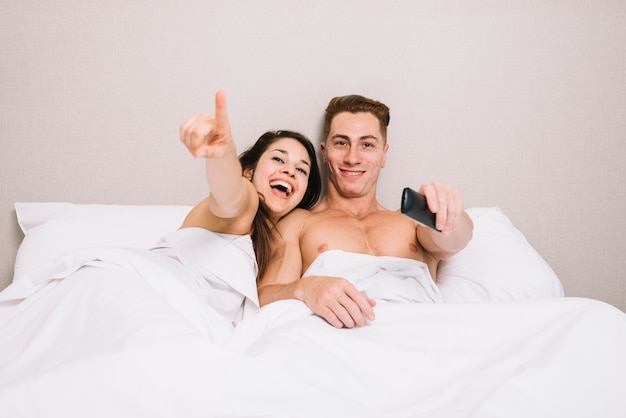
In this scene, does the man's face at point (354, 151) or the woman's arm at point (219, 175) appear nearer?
the woman's arm at point (219, 175)

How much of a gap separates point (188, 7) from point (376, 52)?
72 cm

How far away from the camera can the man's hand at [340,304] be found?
3.39ft

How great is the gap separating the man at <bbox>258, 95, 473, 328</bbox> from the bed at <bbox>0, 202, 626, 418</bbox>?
11.6 inches

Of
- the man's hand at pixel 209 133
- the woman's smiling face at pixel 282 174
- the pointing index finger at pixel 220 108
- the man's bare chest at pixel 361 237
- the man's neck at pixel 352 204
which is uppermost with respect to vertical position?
the pointing index finger at pixel 220 108

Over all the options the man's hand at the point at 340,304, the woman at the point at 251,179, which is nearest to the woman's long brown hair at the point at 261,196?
the woman at the point at 251,179

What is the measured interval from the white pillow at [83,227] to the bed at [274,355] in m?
0.41

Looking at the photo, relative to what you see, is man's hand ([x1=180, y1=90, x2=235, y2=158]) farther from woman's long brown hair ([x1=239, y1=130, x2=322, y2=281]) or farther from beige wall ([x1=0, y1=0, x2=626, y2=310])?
beige wall ([x1=0, y1=0, x2=626, y2=310])

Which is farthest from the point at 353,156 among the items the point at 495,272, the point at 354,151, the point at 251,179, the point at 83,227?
the point at 83,227

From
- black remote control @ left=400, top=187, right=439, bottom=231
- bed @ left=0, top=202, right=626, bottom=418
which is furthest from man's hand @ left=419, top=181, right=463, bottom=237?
bed @ left=0, top=202, right=626, bottom=418

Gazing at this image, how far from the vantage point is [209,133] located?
1016 millimetres

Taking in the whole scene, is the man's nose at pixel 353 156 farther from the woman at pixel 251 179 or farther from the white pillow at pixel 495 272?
the white pillow at pixel 495 272

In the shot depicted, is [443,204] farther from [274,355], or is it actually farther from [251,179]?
→ [251,179]

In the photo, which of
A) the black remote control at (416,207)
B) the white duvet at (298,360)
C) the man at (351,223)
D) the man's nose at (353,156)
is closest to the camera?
the white duvet at (298,360)

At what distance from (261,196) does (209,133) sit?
54cm
